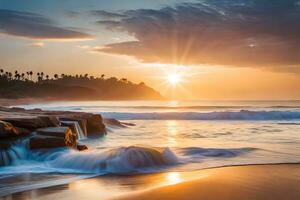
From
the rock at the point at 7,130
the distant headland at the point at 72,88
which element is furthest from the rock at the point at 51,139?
the distant headland at the point at 72,88

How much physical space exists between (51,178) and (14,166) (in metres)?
1.95

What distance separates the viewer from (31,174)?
8.72 meters

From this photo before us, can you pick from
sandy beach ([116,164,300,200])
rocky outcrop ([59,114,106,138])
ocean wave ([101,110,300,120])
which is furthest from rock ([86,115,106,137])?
ocean wave ([101,110,300,120])

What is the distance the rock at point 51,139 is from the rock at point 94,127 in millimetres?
6334

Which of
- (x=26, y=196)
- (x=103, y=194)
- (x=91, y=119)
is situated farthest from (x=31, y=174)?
(x=91, y=119)

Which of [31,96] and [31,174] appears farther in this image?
[31,96]

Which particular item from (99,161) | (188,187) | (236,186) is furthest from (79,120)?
(236,186)

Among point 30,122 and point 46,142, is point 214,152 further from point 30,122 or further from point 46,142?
point 30,122

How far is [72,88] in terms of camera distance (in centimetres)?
13500

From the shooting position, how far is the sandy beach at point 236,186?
6395 mm

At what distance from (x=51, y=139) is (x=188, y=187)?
5.08 metres

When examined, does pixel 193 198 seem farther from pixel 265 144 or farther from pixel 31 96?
pixel 31 96

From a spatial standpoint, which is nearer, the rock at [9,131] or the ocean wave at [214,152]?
the rock at [9,131]

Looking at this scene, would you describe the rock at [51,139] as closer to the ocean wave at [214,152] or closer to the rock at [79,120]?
the ocean wave at [214,152]
